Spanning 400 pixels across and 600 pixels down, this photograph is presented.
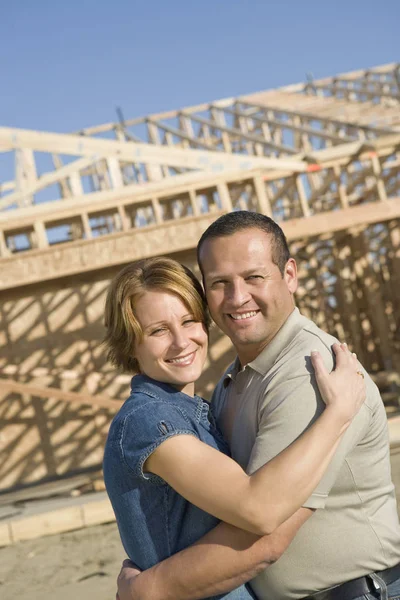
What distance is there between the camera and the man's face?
7.58 feet

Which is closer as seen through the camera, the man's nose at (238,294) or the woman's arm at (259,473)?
the woman's arm at (259,473)

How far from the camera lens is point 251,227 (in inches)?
90.8

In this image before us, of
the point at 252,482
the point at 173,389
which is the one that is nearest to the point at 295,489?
the point at 252,482

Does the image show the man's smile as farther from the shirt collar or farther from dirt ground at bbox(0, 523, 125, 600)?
dirt ground at bbox(0, 523, 125, 600)

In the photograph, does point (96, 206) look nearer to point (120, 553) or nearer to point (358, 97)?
point (120, 553)

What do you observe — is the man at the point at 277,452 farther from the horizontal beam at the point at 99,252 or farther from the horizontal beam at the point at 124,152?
the horizontal beam at the point at 124,152

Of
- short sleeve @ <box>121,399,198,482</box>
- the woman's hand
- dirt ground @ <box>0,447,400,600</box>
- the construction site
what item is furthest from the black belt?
the construction site

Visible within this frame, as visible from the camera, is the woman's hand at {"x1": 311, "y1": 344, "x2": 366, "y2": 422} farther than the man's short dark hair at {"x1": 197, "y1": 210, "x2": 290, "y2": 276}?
No

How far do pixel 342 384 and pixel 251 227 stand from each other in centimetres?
60

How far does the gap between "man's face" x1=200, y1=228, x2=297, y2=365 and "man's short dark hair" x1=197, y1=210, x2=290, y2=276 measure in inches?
0.6

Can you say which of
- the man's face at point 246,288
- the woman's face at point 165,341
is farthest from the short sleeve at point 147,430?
the man's face at point 246,288

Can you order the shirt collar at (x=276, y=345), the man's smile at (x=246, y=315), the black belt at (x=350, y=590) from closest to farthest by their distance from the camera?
1. the black belt at (x=350, y=590)
2. the shirt collar at (x=276, y=345)
3. the man's smile at (x=246, y=315)

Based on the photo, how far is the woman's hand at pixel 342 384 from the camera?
6.63ft

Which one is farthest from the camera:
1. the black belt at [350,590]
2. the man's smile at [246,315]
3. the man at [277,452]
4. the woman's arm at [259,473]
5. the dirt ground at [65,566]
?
the dirt ground at [65,566]
